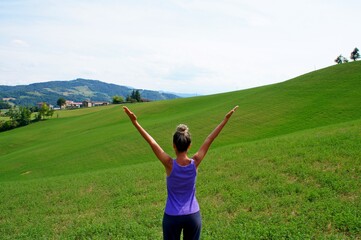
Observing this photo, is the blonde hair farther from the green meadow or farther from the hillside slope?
the hillside slope

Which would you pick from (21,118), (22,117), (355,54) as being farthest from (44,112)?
(355,54)

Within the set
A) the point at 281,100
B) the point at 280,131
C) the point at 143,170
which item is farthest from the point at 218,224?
the point at 281,100

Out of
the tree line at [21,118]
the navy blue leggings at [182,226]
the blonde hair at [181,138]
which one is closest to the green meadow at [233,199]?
the navy blue leggings at [182,226]

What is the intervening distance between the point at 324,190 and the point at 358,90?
41.9 m

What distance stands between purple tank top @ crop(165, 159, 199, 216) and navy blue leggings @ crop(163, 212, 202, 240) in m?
0.08

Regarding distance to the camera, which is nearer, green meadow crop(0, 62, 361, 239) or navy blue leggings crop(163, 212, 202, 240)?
navy blue leggings crop(163, 212, 202, 240)

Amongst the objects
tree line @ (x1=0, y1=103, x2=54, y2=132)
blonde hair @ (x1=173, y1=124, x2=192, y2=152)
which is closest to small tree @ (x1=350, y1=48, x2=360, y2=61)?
tree line @ (x1=0, y1=103, x2=54, y2=132)

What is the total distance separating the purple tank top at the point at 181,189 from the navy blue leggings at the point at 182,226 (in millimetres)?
78

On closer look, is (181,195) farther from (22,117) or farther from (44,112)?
(44,112)

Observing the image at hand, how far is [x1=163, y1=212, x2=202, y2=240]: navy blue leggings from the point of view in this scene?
5.15 meters

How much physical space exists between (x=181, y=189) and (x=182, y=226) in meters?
0.57

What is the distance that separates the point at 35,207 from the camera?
54.0 ft

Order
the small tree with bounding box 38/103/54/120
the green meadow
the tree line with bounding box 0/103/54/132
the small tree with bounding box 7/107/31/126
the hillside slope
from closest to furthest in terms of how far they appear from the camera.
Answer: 1. the green meadow
2. the hillside slope
3. the tree line with bounding box 0/103/54/132
4. the small tree with bounding box 7/107/31/126
5. the small tree with bounding box 38/103/54/120

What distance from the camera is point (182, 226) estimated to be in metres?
5.20
